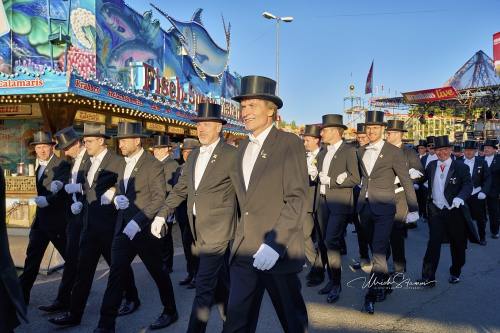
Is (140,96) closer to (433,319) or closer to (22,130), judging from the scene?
(22,130)

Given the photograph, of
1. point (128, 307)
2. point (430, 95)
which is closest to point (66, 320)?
point (128, 307)

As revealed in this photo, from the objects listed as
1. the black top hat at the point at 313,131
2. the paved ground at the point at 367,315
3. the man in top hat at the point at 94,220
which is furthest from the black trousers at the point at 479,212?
the man in top hat at the point at 94,220

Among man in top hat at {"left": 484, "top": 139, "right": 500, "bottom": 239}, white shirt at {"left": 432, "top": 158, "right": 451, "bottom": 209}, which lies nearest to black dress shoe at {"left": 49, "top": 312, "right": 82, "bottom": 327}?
white shirt at {"left": 432, "top": 158, "right": 451, "bottom": 209}

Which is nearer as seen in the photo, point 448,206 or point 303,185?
point 303,185

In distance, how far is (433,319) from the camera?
428 cm

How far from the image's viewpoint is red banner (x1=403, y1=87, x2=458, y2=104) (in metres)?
29.9

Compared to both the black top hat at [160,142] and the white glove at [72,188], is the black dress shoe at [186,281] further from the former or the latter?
the black top hat at [160,142]

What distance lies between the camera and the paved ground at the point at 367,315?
410cm

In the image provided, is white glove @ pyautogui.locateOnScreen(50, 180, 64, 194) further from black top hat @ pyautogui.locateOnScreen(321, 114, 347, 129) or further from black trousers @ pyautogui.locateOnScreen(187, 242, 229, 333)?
black top hat @ pyautogui.locateOnScreen(321, 114, 347, 129)

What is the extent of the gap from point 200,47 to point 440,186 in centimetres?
2061

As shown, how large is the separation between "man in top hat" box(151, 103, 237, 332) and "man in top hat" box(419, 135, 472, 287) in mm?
3116

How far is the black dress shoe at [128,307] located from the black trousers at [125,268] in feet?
1.93

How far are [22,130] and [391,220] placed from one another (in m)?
12.4

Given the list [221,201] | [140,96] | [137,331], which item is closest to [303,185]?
[221,201]
